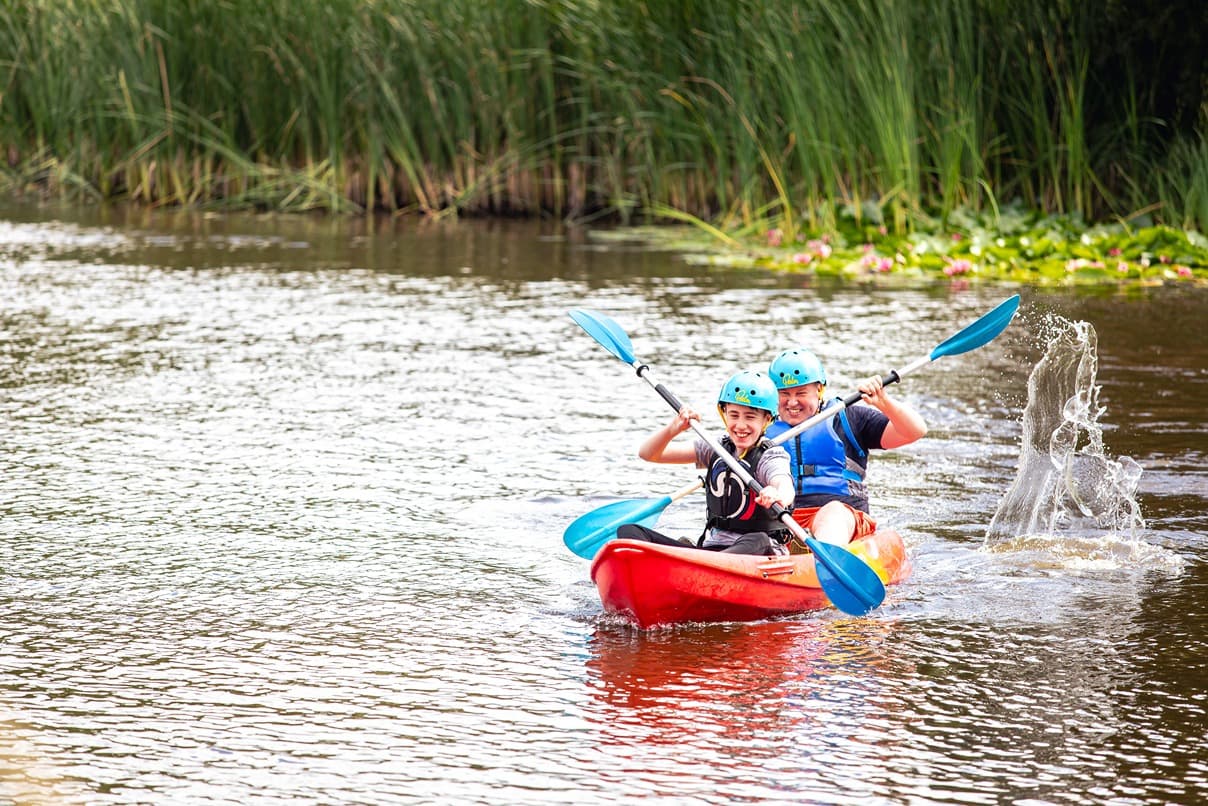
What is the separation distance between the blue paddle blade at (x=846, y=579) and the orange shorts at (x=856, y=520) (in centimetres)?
47

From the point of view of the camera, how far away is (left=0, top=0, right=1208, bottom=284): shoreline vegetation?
42.6 feet

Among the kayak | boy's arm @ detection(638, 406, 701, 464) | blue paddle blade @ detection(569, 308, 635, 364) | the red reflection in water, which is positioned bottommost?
the red reflection in water

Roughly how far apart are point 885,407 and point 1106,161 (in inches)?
343

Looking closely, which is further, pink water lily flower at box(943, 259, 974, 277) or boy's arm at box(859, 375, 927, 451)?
pink water lily flower at box(943, 259, 974, 277)

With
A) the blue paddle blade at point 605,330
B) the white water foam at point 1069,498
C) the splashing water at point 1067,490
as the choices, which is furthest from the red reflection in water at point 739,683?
the blue paddle blade at point 605,330

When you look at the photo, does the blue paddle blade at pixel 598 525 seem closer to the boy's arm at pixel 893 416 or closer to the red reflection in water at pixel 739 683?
the red reflection in water at pixel 739 683

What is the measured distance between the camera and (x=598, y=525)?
5.64 metres

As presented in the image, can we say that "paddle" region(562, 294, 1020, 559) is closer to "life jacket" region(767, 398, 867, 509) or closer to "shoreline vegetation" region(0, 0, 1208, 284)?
"life jacket" region(767, 398, 867, 509)

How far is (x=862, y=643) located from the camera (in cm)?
489

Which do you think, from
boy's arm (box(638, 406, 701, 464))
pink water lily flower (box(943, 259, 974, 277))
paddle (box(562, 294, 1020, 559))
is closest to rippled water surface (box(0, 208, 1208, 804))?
paddle (box(562, 294, 1020, 559))

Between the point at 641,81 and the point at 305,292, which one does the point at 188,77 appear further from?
the point at 305,292

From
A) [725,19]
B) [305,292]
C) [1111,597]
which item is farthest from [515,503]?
[725,19]

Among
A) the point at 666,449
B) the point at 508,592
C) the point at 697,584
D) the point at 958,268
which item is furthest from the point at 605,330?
the point at 958,268

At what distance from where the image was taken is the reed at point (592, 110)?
13.1 metres
